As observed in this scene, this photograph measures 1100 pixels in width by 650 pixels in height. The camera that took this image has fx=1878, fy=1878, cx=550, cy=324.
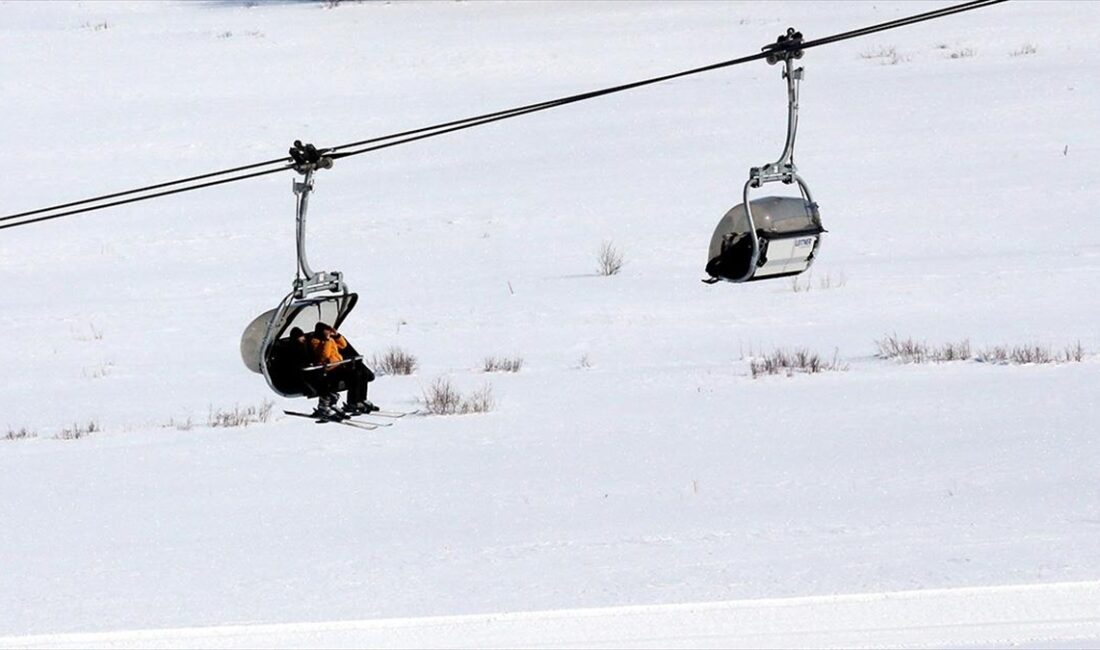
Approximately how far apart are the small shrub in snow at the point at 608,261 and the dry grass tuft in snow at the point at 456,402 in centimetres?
552

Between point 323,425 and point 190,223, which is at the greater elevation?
point 190,223

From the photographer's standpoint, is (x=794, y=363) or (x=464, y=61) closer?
(x=794, y=363)

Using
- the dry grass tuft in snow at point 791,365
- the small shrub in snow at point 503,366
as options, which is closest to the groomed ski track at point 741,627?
the dry grass tuft in snow at point 791,365

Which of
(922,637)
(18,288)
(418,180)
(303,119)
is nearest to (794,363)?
(922,637)

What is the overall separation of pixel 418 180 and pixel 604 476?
14.2m

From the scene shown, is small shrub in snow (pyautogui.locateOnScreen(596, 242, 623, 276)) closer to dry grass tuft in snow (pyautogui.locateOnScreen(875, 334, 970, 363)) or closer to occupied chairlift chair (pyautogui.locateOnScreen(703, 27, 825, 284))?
dry grass tuft in snow (pyautogui.locateOnScreen(875, 334, 970, 363))

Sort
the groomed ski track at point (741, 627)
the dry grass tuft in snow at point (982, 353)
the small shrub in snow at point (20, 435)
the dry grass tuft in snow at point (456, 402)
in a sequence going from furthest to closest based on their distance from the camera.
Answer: the dry grass tuft in snow at point (982, 353) < the dry grass tuft in snow at point (456, 402) < the small shrub in snow at point (20, 435) < the groomed ski track at point (741, 627)

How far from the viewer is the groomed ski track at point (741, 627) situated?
9055mm

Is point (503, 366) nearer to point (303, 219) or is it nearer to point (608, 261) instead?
point (608, 261)

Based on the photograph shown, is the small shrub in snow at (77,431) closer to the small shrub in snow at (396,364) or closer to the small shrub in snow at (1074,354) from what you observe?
the small shrub in snow at (396,364)

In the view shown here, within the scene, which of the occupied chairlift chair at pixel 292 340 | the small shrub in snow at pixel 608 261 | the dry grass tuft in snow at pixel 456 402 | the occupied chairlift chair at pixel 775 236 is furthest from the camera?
the small shrub in snow at pixel 608 261

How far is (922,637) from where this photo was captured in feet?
29.8

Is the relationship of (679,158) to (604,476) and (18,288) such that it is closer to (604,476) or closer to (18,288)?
(18,288)

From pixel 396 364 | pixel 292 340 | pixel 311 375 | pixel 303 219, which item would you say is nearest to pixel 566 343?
pixel 396 364
